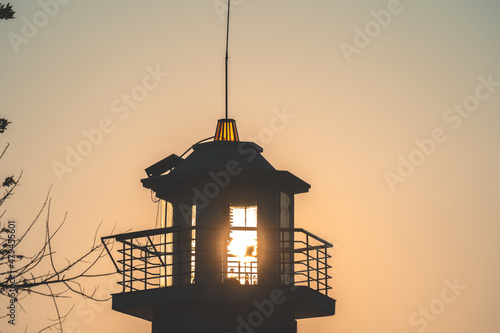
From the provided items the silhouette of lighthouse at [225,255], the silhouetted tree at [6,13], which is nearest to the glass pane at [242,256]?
the silhouette of lighthouse at [225,255]

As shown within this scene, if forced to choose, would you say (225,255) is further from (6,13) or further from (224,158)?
(6,13)

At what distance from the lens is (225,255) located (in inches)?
877

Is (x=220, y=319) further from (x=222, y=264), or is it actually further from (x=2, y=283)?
(x=2, y=283)

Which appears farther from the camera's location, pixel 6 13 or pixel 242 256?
pixel 242 256

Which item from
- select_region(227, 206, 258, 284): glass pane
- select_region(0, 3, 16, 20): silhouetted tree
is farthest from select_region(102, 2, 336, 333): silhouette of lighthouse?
select_region(0, 3, 16, 20): silhouetted tree

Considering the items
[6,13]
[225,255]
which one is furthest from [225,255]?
[6,13]

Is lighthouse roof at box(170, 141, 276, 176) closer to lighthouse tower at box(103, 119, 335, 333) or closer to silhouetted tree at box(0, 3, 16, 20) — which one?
lighthouse tower at box(103, 119, 335, 333)

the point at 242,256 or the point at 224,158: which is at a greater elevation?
the point at 224,158

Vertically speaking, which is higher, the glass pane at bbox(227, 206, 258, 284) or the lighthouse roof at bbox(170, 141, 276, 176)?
the lighthouse roof at bbox(170, 141, 276, 176)

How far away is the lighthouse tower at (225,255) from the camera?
73.0ft

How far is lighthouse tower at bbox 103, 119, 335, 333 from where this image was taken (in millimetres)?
22250

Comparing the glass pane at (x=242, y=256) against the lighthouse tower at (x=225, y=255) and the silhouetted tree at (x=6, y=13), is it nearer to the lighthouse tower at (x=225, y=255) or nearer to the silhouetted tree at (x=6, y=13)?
the lighthouse tower at (x=225, y=255)

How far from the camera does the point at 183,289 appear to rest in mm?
22078

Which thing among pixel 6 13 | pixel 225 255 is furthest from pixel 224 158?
pixel 6 13
